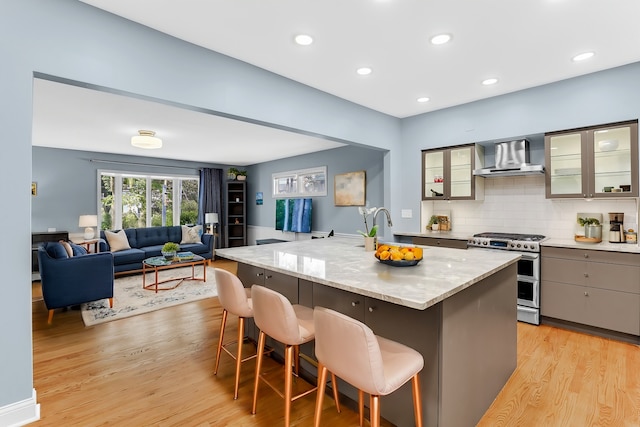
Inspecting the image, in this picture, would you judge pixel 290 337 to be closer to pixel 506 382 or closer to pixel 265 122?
pixel 506 382

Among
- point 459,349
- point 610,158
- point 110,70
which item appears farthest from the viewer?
point 610,158

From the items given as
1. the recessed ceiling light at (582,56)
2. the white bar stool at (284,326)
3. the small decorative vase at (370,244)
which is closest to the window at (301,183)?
the small decorative vase at (370,244)

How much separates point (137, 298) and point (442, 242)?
4401 millimetres

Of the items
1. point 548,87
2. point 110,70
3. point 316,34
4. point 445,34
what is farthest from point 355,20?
point 548,87

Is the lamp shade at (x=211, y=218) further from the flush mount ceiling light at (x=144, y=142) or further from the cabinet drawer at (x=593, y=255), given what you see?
the cabinet drawer at (x=593, y=255)

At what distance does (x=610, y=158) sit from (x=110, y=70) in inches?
183

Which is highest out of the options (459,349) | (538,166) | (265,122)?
(265,122)

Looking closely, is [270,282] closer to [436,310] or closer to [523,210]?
[436,310]

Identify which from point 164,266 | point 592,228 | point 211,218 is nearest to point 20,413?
point 164,266

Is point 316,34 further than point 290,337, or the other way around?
point 316,34

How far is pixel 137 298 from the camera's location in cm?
459

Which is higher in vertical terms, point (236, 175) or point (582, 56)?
point (582, 56)

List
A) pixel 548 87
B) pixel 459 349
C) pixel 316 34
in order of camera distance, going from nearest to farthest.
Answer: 1. pixel 459 349
2. pixel 316 34
3. pixel 548 87

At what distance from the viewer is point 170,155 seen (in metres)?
7.23
